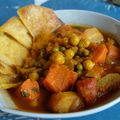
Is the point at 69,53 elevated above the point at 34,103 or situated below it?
above

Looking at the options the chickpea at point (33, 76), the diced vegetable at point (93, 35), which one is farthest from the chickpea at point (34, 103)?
the diced vegetable at point (93, 35)

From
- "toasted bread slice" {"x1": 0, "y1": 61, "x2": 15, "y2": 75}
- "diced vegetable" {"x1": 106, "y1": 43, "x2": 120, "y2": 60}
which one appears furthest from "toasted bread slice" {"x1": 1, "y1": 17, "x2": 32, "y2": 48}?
"diced vegetable" {"x1": 106, "y1": 43, "x2": 120, "y2": 60}

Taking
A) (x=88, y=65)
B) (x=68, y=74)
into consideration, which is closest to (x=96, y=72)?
(x=88, y=65)

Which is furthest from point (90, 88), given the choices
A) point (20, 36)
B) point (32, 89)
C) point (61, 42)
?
point (20, 36)

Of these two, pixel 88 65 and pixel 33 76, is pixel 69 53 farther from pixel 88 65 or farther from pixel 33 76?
pixel 33 76

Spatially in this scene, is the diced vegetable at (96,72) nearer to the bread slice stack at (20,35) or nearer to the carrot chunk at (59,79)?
the carrot chunk at (59,79)

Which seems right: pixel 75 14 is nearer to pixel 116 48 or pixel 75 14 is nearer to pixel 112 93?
pixel 116 48

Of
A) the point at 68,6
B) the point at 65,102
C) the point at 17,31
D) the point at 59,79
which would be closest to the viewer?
the point at 65,102
